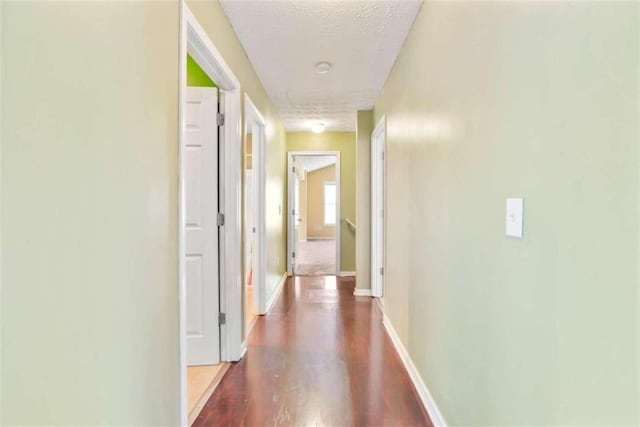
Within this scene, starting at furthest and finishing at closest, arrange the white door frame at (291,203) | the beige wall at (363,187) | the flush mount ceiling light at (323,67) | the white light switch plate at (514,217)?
the white door frame at (291,203) < the beige wall at (363,187) < the flush mount ceiling light at (323,67) < the white light switch plate at (514,217)

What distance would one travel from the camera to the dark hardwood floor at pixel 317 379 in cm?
187

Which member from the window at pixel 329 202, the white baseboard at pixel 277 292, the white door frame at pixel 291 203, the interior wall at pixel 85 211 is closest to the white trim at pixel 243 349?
the white baseboard at pixel 277 292

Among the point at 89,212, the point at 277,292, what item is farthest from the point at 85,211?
the point at 277,292

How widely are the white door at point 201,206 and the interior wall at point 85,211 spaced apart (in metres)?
0.96

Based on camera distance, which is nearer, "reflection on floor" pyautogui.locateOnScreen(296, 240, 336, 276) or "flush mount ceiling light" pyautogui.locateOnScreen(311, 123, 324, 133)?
"flush mount ceiling light" pyautogui.locateOnScreen(311, 123, 324, 133)

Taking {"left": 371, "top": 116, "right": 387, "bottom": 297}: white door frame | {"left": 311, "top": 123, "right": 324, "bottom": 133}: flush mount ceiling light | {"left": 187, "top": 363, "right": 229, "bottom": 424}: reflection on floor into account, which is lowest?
{"left": 187, "top": 363, "right": 229, "bottom": 424}: reflection on floor

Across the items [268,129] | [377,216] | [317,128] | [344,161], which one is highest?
[317,128]

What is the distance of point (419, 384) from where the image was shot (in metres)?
2.10

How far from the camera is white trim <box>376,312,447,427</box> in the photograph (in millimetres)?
1783

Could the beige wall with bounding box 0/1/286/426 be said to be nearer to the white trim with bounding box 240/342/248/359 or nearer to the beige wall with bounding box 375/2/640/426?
the white trim with bounding box 240/342/248/359

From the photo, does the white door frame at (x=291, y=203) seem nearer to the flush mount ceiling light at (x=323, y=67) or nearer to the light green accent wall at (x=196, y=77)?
the flush mount ceiling light at (x=323, y=67)

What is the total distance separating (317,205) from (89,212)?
1162 centimetres

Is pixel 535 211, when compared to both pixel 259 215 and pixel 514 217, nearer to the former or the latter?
pixel 514 217

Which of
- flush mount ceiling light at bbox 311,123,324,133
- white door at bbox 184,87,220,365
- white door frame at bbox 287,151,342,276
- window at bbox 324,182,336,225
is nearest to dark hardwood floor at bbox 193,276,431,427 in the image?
white door at bbox 184,87,220,365
